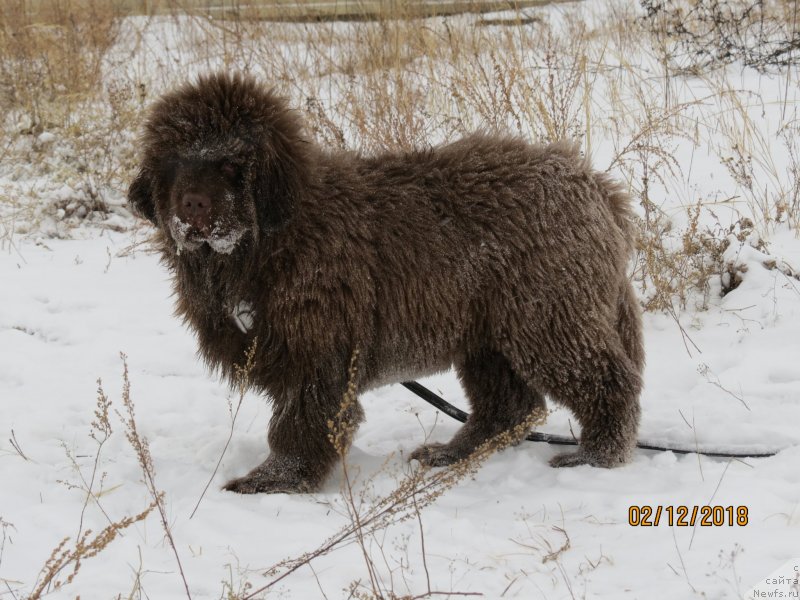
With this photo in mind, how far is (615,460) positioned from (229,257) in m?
2.07

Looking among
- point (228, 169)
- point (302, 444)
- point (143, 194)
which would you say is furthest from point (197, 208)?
point (302, 444)

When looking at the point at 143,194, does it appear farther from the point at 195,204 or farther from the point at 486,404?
the point at 486,404

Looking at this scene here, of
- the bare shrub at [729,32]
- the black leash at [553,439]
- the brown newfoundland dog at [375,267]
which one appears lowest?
the black leash at [553,439]

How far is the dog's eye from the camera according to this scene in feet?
Answer: 11.8

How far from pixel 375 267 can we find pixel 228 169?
2.63ft

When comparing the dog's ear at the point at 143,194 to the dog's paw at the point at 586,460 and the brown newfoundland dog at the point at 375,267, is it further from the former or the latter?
the dog's paw at the point at 586,460

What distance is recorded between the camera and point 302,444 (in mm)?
3865

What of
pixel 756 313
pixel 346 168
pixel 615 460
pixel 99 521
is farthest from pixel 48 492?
pixel 756 313

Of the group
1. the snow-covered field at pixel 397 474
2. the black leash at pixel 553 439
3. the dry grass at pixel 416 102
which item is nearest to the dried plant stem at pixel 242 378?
the snow-covered field at pixel 397 474

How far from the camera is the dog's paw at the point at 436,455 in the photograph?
13.9ft
